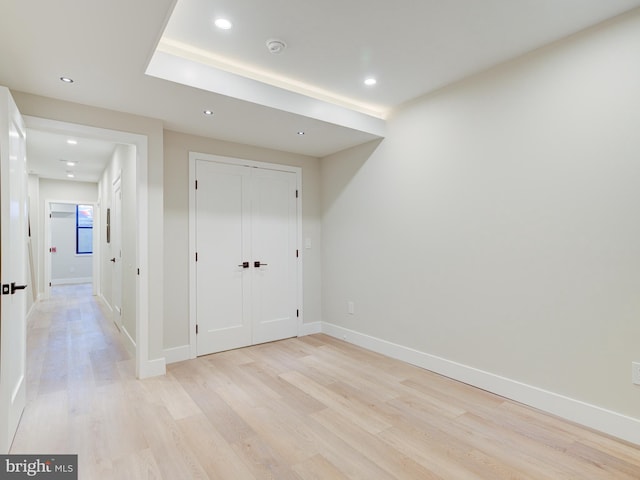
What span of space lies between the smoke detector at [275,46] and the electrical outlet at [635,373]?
3.15m

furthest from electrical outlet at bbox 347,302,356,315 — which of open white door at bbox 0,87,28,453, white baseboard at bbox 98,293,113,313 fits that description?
white baseboard at bbox 98,293,113,313

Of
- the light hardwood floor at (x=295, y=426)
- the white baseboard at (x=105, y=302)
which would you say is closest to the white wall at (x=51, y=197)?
the white baseboard at (x=105, y=302)

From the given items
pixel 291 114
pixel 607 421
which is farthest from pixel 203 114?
pixel 607 421

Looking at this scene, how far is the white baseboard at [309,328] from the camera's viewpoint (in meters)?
4.59

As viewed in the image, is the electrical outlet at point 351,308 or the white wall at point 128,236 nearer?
the white wall at point 128,236

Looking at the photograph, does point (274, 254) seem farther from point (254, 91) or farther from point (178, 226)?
point (254, 91)

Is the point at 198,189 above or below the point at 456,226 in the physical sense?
above

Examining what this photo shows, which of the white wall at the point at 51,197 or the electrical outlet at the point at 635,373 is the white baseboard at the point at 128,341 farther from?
the white wall at the point at 51,197

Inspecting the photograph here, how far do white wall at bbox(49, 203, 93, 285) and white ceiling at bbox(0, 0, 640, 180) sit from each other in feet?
31.5

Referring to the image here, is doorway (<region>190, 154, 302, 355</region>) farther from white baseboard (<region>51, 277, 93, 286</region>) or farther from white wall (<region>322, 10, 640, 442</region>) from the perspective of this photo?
white baseboard (<region>51, 277, 93, 286</region>)

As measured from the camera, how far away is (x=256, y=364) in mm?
3516

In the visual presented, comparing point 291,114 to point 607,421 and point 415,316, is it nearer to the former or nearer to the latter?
point 415,316

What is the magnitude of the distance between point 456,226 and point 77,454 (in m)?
3.22

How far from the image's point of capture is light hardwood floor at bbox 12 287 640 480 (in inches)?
74.7
